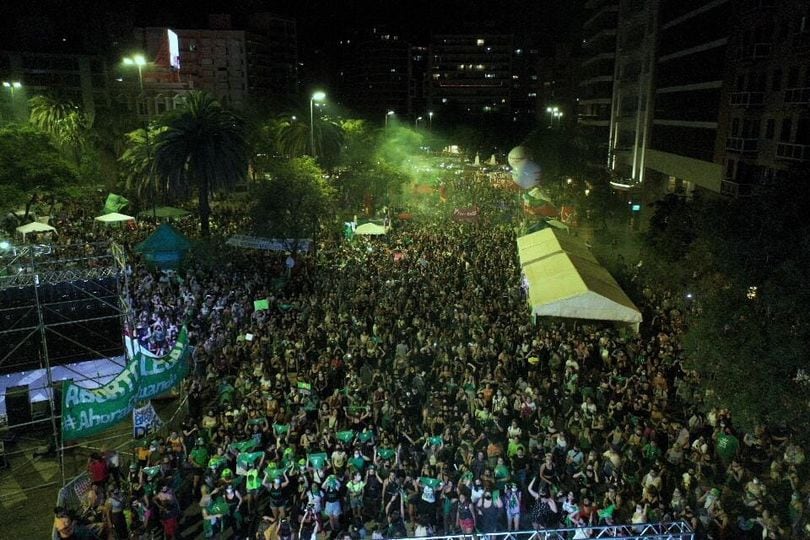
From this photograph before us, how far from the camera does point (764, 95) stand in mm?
29625

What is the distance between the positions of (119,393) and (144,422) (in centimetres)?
185

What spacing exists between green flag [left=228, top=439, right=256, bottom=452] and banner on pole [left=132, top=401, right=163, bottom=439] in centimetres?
329

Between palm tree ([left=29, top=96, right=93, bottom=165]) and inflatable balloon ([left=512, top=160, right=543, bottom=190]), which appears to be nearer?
inflatable balloon ([left=512, top=160, right=543, bottom=190])

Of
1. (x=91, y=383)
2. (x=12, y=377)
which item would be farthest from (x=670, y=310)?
(x=12, y=377)

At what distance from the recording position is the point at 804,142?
26.3 m

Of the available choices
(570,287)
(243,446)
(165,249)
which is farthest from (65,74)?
(243,446)

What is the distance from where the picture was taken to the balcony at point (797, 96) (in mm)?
26056

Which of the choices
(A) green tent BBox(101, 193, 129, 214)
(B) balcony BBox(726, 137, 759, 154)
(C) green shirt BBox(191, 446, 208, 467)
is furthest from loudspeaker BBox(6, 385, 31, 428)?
(B) balcony BBox(726, 137, 759, 154)

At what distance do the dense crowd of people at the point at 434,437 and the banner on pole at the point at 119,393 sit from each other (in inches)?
32.4

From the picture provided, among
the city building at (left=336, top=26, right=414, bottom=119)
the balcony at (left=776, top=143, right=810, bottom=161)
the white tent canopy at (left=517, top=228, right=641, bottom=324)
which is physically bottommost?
the white tent canopy at (left=517, top=228, right=641, bottom=324)

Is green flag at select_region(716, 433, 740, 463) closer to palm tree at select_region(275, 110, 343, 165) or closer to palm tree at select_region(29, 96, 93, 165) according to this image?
palm tree at select_region(275, 110, 343, 165)

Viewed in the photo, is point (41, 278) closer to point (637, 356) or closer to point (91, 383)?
point (91, 383)

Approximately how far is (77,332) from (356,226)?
16.4m

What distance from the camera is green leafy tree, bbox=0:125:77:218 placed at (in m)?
31.4
